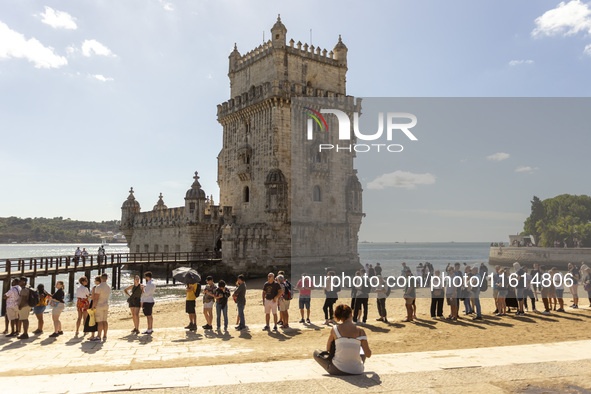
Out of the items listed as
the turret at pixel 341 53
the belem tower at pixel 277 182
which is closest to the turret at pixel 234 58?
the belem tower at pixel 277 182

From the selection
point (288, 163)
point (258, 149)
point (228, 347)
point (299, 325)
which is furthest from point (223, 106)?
point (228, 347)

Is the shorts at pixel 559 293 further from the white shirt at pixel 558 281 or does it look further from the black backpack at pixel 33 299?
the black backpack at pixel 33 299

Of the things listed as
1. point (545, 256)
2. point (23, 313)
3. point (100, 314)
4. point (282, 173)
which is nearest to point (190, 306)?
point (100, 314)

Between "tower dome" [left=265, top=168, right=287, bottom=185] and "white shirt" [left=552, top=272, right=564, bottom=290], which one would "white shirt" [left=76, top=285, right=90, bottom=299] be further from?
"tower dome" [left=265, top=168, right=287, bottom=185]

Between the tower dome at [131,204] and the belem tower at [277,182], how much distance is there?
38.4 feet

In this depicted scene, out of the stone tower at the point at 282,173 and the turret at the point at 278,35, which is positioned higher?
the turret at the point at 278,35

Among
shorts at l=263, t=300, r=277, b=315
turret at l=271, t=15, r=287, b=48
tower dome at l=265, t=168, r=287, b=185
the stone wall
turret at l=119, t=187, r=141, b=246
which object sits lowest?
the stone wall

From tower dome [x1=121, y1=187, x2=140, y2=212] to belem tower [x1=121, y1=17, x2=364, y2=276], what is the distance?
1169 centimetres

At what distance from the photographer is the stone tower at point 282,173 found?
3603 centimetres

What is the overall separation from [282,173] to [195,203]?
8.86m

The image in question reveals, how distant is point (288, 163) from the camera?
37.1m

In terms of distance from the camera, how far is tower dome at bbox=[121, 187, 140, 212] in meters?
→ 52.4

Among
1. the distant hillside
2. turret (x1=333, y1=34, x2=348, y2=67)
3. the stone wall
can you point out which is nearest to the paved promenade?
turret (x1=333, y1=34, x2=348, y2=67)

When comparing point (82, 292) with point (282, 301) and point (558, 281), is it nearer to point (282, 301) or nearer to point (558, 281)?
point (282, 301)
